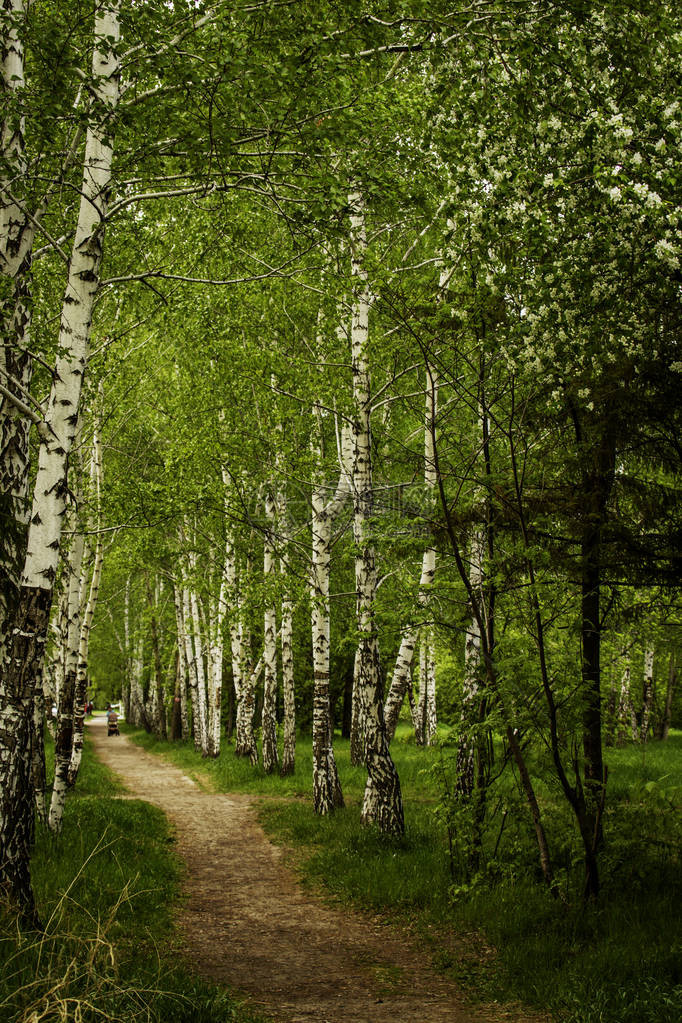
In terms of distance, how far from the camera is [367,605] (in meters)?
11.6

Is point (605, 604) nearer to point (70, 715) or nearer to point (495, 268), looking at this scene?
point (495, 268)

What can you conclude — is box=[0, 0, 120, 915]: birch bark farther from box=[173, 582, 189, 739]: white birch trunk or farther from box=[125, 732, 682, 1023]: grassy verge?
box=[173, 582, 189, 739]: white birch trunk

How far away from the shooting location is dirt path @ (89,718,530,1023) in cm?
615

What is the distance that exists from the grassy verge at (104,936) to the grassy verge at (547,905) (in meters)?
2.26

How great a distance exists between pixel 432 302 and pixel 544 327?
2.78 metres

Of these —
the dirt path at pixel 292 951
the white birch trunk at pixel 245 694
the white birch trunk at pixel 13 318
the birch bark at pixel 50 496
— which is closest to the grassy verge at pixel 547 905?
the dirt path at pixel 292 951

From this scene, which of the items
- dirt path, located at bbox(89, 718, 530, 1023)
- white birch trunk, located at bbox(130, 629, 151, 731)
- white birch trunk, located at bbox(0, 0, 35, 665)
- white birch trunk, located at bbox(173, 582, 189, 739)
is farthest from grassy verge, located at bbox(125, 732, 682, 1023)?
white birch trunk, located at bbox(130, 629, 151, 731)

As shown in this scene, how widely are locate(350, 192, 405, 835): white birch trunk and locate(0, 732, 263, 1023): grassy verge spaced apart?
10.1 feet

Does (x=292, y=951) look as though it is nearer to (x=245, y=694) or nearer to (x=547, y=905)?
(x=547, y=905)

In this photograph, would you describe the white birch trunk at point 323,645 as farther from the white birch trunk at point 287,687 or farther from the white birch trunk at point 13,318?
the white birch trunk at point 13,318

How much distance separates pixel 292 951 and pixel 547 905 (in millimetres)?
2586

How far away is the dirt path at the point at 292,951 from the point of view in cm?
615

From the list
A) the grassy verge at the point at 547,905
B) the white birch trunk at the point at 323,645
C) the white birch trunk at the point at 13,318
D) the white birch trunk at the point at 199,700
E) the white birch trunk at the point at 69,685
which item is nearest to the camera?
the grassy verge at the point at 547,905

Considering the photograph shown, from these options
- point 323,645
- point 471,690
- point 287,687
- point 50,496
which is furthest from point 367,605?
point 287,687
